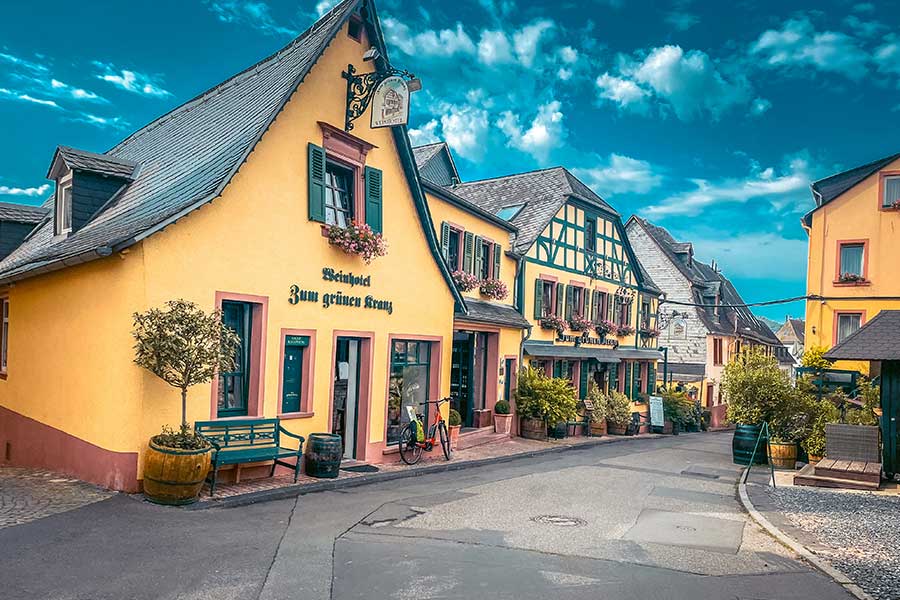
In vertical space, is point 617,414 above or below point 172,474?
below

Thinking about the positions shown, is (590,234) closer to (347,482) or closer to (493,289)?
(493,289)

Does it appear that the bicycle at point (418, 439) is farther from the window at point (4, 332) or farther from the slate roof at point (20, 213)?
the slate roof at point (20, 213)

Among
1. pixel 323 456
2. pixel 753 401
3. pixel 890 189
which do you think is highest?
pixel 890 189

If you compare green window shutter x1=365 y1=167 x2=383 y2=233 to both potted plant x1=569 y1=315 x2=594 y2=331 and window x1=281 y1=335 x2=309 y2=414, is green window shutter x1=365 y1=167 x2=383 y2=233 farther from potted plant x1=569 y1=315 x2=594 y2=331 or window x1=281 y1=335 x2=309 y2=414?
potted plant x1=569 y1=315 x2=594 y2=331

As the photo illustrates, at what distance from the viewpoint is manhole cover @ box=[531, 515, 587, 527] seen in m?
9.55

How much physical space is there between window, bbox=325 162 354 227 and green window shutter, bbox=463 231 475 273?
6763 millimetres

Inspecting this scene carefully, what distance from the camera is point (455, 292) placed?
52.7 feet

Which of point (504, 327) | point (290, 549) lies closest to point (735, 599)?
point (290, 549)

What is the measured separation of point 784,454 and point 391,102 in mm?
11636

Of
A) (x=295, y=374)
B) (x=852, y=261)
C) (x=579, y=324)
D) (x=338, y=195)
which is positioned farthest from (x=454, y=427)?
(x=852, y=261)

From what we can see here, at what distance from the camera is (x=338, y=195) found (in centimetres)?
1346

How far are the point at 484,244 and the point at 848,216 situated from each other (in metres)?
15.7

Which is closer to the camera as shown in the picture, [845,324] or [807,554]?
[807,554]

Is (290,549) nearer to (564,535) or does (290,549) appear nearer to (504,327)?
(564,535)
